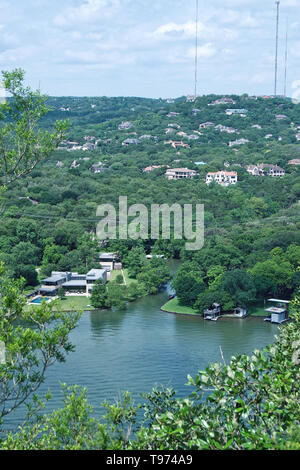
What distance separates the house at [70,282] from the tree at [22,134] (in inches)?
252

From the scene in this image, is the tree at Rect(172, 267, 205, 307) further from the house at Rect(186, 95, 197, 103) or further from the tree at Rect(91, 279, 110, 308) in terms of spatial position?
the house at Rect(186, 95, 197, 103)

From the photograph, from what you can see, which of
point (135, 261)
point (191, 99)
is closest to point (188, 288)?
point (135, 261)

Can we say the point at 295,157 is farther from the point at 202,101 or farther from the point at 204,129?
the point at 202,101

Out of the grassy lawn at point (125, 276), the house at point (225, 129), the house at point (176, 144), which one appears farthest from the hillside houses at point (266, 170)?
the grassy lawn at point (125, 276)

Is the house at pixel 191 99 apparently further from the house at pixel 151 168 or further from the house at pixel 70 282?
the house at pixel 70 282

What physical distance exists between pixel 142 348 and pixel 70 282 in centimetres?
324

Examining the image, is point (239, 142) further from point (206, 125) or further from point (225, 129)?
point (206, 125)

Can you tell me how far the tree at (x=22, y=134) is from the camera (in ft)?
9.68

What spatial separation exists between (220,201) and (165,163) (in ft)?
22.4

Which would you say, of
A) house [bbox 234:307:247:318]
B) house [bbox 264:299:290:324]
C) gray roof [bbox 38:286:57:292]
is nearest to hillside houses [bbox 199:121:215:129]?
gray roof [bbox 38:286:57:292]

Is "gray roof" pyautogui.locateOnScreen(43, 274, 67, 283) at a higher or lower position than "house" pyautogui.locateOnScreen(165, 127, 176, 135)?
lower

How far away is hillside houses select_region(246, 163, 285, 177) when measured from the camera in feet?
66.3

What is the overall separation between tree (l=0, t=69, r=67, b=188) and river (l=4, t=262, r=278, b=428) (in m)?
2.68
